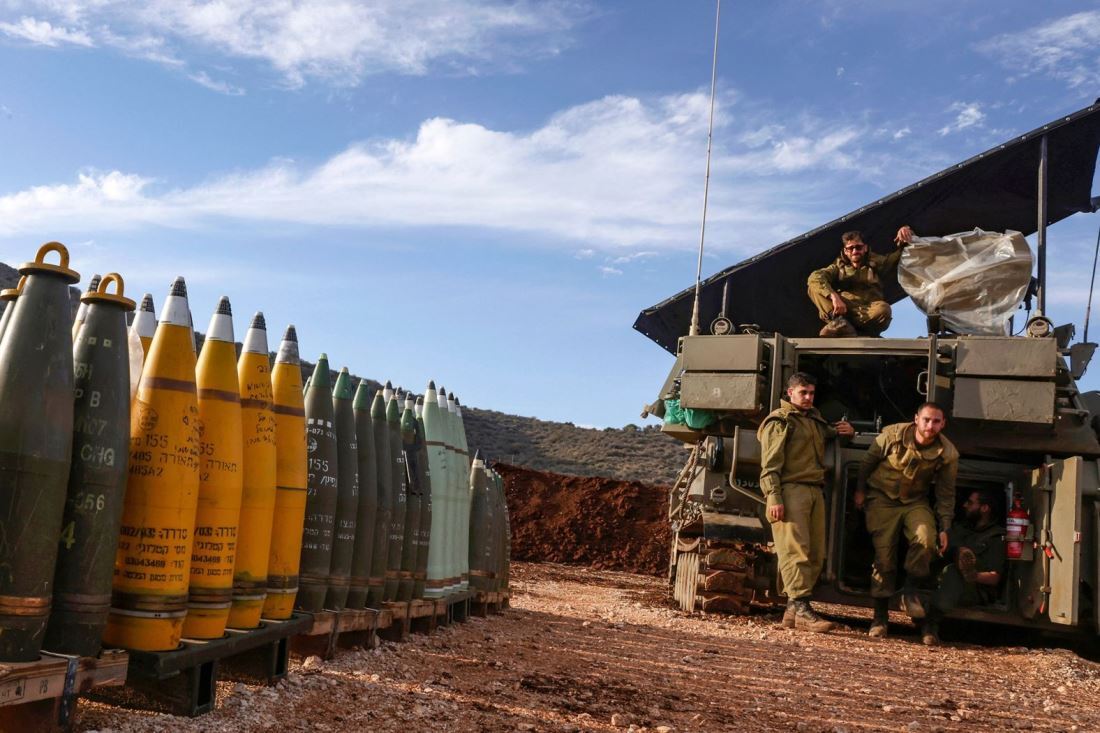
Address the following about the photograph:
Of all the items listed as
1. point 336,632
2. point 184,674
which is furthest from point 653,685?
point 184,674

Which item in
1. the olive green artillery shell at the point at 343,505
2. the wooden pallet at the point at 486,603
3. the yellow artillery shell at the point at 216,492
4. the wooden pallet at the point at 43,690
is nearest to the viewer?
the wooden pallet at the point at 43,690

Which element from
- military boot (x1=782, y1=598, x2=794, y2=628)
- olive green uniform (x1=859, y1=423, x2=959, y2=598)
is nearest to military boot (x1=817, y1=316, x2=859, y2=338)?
olive green uniform (x1=859, y1=423, x2=959, y2=598)

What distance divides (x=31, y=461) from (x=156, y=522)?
54 centimetres

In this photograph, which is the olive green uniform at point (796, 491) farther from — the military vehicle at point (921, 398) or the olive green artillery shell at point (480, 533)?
the olive green artillery shell at point (480, 533)

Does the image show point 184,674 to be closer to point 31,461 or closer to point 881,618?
point 31,461

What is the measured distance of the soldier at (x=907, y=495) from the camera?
853cm

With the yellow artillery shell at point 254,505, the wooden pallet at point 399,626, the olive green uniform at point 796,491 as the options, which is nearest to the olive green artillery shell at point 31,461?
the yellow artillery shell at point 254,505

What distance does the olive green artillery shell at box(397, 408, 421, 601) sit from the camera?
6004 mm

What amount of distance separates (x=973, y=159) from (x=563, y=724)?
7728 mm

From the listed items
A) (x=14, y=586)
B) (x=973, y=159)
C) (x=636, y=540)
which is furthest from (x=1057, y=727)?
(x=636, y=540)

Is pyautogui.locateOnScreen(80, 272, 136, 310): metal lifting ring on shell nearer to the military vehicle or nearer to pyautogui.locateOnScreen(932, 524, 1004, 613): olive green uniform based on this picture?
the military vehicle

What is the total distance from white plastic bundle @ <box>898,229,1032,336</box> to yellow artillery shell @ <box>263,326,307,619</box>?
7.10 m

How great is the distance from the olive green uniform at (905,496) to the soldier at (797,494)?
1.52 feet

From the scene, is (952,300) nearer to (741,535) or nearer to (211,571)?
(741,535)
